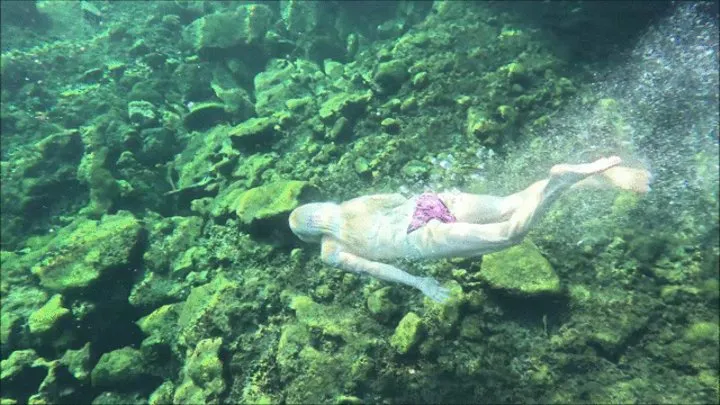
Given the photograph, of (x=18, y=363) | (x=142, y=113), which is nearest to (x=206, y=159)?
(x=142, y=113)

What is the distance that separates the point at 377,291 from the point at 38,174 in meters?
8.87

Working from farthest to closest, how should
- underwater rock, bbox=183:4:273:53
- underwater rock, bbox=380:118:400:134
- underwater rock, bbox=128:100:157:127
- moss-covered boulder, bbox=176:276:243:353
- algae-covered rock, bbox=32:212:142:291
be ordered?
underwater rock, bbox=183:4:273:53 → underwater rock, bbox=128:100:157:127 → underwater rock, bbox=380:118:400:134 → algae-covered rock, bbox=32:212:142:291 → moss-covered boulder, bbox=176:276:243:353

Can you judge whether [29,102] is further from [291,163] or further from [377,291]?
[377,291]

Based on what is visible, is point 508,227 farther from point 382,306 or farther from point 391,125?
point 391,125

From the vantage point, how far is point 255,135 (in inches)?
298

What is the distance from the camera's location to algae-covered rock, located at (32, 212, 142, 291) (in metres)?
6.03

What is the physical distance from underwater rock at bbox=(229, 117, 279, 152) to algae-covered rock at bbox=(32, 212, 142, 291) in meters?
2.24

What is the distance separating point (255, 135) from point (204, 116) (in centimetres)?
267

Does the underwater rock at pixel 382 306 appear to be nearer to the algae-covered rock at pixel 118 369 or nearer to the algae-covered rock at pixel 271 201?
the algae-covered rock at pixel 271 201

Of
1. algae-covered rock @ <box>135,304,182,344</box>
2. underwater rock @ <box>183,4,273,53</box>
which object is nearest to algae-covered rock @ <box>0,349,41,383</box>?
algae-covered rock @ <box>135,304,182,344</box>

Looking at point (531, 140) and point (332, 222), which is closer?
point (332, 222)

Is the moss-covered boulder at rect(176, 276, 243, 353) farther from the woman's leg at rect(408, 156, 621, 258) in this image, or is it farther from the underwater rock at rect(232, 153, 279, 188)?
the woman's leg at rect(408, 156, 621, 258)

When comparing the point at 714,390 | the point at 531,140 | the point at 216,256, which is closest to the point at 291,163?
the point at 216,256

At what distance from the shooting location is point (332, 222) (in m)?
4.73
